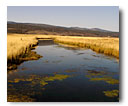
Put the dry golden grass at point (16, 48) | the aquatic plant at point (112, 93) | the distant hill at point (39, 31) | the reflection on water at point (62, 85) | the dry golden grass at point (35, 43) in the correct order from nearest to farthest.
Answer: the reflection on water at point (62, 85)
the aquatic plant at point (112, 93)
the dry golden grass at point (16, 48)
the dry golden grass at point (35, 43)
the distant hill at point (39, 31)

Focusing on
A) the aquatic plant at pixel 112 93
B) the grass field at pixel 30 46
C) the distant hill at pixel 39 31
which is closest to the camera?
the aquatic plant at pixel 112 93

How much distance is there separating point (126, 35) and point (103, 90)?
8.34 ft

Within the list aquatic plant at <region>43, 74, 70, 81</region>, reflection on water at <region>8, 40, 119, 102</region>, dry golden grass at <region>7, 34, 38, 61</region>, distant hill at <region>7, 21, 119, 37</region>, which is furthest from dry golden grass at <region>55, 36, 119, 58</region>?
distant hill at <region>7, 21, 119, 37</region>

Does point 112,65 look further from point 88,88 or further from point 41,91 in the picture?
point 41,91

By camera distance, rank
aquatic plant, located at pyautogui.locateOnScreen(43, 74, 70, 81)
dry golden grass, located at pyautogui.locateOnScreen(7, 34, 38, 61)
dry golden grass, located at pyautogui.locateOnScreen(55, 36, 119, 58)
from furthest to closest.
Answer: dry golden grass, located at pyautogui.locateOnScreen(55, 36, 119, 58)
dry golden grass, located at pyautogui.locateOnScreen(7, 34, 38, 61)
aquatic plant, located at pyautogui.locateOnScreen(43, 74, 70, 81)

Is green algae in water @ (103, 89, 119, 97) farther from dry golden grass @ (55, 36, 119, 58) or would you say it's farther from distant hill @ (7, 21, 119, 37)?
distant hill @ (7, 21, 119, 37)

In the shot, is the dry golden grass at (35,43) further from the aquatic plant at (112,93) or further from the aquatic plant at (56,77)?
the aquatic plant at (112,93)

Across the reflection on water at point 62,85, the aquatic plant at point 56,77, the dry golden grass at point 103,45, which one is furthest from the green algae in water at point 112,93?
the dry golden grass at point 103,45

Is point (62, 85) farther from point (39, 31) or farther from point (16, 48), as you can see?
point (39, 31)

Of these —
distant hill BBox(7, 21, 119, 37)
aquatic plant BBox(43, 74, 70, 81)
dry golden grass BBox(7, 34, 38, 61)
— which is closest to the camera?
aquatic plant BBox(43, 74, 70, 81)

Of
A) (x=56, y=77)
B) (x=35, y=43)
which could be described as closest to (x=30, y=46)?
(x=35, y=43)

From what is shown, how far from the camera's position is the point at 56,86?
24.4 ft

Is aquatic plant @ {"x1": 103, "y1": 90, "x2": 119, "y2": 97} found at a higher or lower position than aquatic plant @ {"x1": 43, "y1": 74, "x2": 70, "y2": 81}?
lower
